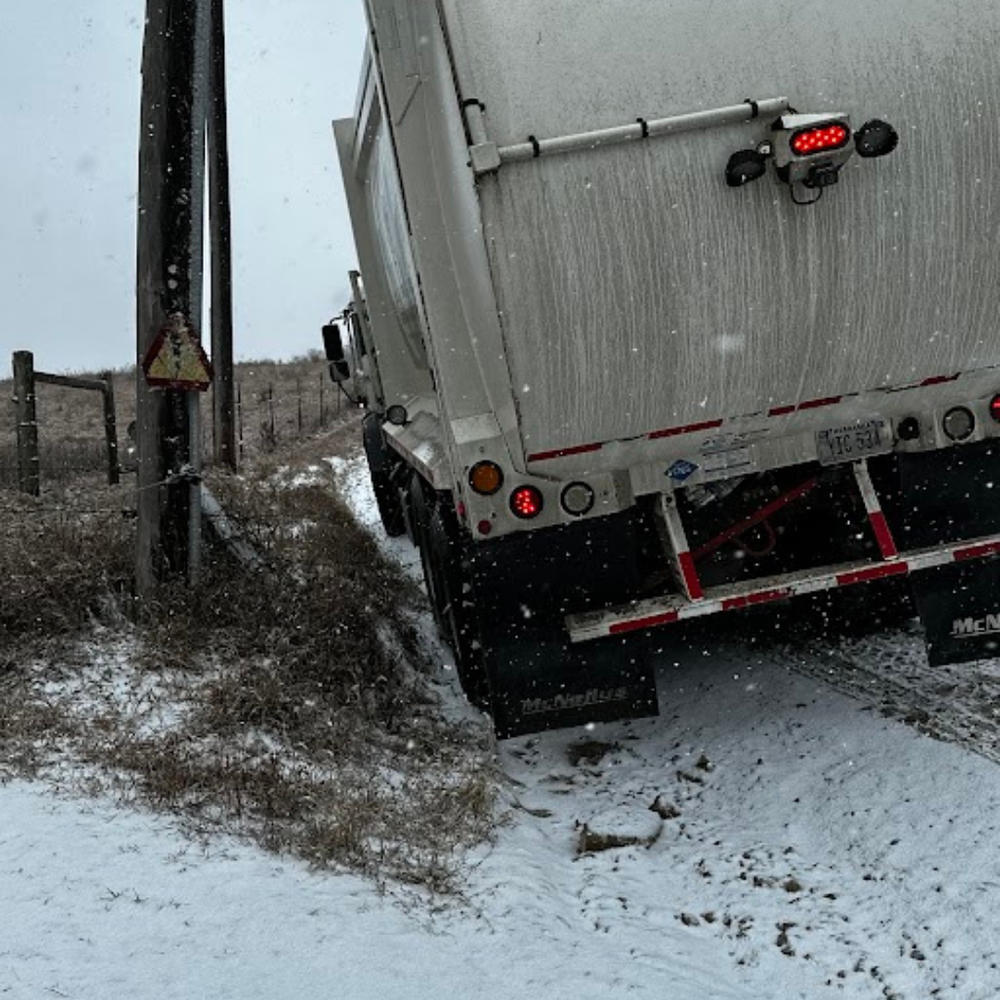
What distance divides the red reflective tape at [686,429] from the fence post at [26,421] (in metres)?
7.16

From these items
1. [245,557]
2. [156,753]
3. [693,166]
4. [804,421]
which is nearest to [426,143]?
[693,166]

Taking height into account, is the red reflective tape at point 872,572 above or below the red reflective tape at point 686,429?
below

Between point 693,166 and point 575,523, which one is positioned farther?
point 575,523

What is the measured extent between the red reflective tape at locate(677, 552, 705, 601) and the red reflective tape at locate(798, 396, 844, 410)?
2.96ft

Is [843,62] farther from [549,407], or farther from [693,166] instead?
[549,407]

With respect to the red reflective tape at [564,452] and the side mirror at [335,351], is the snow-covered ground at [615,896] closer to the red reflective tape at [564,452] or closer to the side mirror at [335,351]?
the red reflective tape at [564,452]

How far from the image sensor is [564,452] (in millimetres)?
5414

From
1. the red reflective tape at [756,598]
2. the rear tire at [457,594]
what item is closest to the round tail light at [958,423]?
the red reflective tape at [756,598]

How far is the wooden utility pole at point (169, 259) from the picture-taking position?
7250mm

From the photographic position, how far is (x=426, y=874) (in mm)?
4379

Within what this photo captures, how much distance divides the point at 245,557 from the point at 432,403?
1.81 meters

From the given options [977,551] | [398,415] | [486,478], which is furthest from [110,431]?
[977,551]

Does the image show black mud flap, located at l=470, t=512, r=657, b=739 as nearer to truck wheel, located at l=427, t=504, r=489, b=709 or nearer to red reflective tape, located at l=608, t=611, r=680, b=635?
red reflective tape, located at l=608, t=611, r=680, b=635

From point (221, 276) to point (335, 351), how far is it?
17.8 ft
